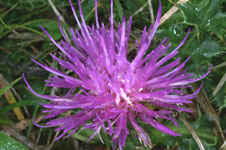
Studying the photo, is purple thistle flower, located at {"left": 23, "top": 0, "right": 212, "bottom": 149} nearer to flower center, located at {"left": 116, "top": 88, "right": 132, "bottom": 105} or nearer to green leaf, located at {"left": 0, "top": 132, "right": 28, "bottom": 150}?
flower center, located at {"left": 116, "top": 88, "right": 132, "bottom": 105}

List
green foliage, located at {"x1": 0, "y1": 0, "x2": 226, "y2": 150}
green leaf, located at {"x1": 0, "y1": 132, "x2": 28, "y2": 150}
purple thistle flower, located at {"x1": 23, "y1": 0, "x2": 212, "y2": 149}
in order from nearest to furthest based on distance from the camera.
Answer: purple thistle flower, located at {"x1": 23, "y1": 0, "x2": 212, "y2": 149}, green leaf, located at {"x1": 0, "y1": 132, "x2": 28, "y2": 150}, green foliage, located at {"x1": 0, "y1": 0, "x2": 226, "y2": 150}

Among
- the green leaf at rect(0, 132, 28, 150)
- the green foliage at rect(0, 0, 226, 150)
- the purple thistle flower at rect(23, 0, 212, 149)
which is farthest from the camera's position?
the green foliage at rect(0, 0, 226, 150)

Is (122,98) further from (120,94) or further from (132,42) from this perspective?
(132,42)

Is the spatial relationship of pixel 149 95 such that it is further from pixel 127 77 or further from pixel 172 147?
pixel 172 147

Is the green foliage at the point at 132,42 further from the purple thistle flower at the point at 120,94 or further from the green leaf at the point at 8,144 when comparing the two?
the purple thistle flower at the point at 120,94

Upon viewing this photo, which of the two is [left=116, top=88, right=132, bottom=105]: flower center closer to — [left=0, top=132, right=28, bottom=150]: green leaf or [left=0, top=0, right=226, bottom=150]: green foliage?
[left=0, top=0, right=226, bottom=150]: green foliage

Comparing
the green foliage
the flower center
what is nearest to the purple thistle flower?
the flower center

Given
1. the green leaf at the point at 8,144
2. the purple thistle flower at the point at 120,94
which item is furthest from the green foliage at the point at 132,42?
the purple thistle flower at the point at 120,94

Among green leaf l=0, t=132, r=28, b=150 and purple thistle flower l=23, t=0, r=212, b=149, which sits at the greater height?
purple thistle flower l=23, t=0, r=212, b=149

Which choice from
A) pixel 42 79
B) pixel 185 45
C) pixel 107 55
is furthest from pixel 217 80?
pixel 42 79

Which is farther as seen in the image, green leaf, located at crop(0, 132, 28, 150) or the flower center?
green leaf, located at crop(0, 132, 28, 150)

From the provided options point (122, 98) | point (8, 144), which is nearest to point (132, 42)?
point (122, 98)
